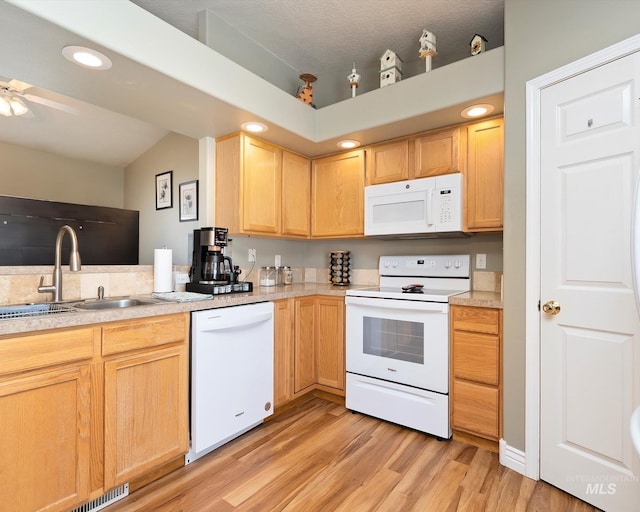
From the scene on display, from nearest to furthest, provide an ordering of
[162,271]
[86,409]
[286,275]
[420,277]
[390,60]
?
1. [86,409]
2. [162,271]
3. [390,60]
4. [420,277]
5. [286,275]

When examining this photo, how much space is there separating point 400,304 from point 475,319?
465mm

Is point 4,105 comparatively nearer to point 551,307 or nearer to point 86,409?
point 86,409

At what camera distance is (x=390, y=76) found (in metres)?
2.49

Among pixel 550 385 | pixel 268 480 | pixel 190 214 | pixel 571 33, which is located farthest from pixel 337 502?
pixel 190 214

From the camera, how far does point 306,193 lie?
10.3ft

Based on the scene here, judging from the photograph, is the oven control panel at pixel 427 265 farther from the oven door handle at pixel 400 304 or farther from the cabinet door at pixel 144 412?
the cabinet door at pixel 144 412

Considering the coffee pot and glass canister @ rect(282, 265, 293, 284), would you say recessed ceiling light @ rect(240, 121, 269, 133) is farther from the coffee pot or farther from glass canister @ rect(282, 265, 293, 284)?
glass canister @ rect(282, 265, 293, 284)

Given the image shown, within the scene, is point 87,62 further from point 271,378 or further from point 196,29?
point 271,378

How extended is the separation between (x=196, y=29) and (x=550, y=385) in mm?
3251

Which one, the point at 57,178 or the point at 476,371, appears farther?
the point at 57,178

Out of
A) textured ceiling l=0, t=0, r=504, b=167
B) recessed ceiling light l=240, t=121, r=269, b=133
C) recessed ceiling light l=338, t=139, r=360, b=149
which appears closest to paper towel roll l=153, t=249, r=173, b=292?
textured ceiling l=0, t=0, r=504, b=167

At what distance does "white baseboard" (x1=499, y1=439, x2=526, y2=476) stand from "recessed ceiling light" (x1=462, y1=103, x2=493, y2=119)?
6.55ft

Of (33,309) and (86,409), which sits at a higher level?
(33,309)

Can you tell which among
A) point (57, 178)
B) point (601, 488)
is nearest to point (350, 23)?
point (601, 488)
